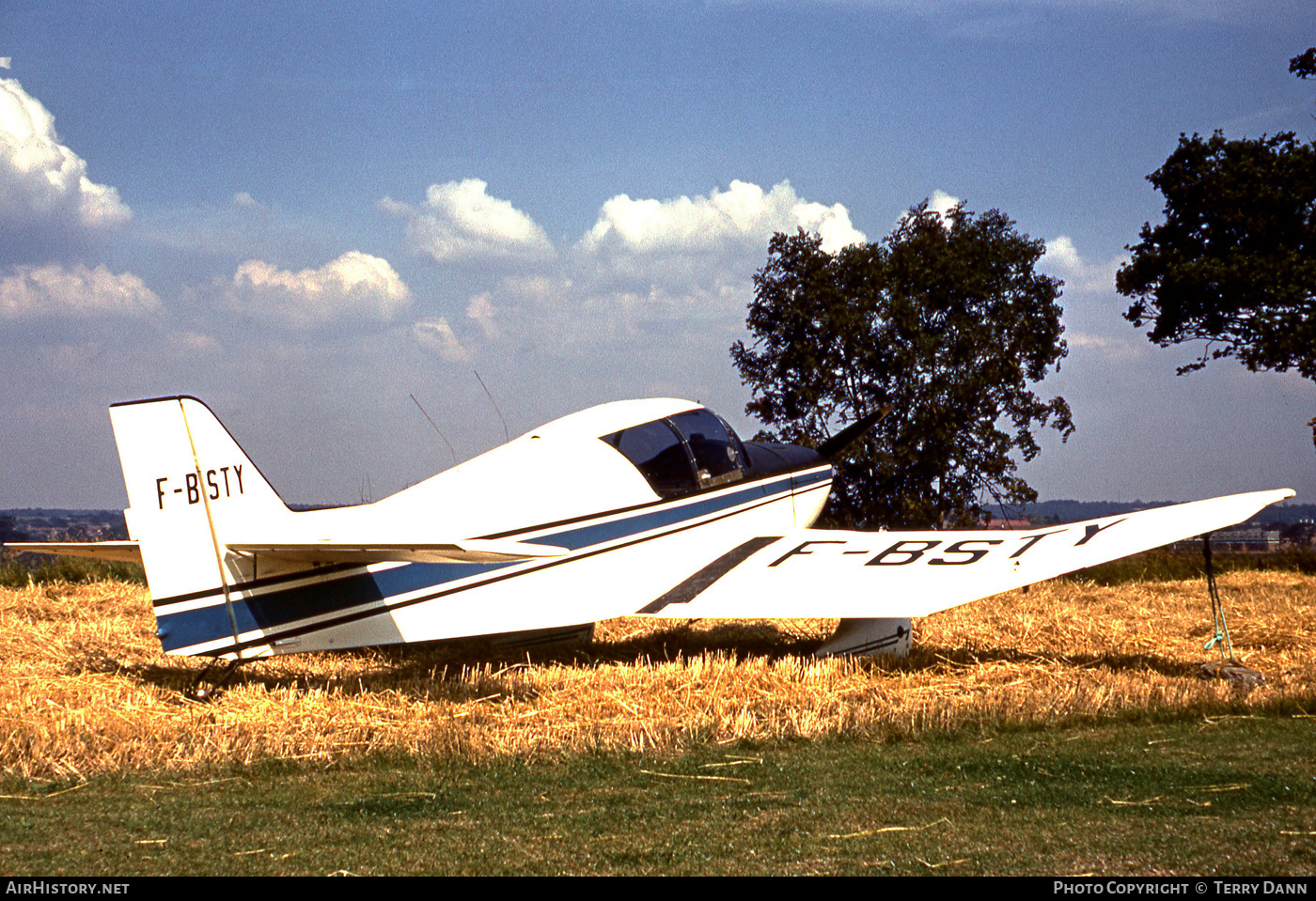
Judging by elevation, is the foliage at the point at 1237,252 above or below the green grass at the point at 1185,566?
above

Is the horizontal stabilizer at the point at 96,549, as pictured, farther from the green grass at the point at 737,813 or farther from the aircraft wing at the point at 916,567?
the aircraft wing at the point at 916,567

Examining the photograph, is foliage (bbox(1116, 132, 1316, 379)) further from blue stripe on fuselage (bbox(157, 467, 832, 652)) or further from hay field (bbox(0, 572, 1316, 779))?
blue stripe on fuselage (bbox(157, 467, 832, 652))

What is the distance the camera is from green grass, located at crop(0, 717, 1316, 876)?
3822mm

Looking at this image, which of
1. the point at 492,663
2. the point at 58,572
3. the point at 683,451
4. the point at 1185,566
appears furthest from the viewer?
the point at 1185,566

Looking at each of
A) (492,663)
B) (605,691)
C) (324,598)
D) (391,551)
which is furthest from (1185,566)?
(391,551)

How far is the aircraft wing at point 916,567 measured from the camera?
763 cm

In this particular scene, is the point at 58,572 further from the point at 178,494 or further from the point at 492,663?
the point at 178,494

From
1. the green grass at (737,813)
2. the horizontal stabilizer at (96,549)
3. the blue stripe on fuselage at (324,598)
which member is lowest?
the green grass at (737,813)

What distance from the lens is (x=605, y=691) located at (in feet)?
22.8

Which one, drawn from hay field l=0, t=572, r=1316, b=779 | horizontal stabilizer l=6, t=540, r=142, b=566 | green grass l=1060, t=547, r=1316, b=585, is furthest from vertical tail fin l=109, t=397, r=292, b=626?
green grass l=1060, t=547, r=1316, b=585

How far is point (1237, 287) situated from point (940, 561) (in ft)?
46.6

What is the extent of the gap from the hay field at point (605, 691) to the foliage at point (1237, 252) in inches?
392

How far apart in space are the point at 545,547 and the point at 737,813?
107 inches

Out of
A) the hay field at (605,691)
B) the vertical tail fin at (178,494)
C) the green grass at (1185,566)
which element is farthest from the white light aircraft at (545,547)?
the green grass at (1185,566)
